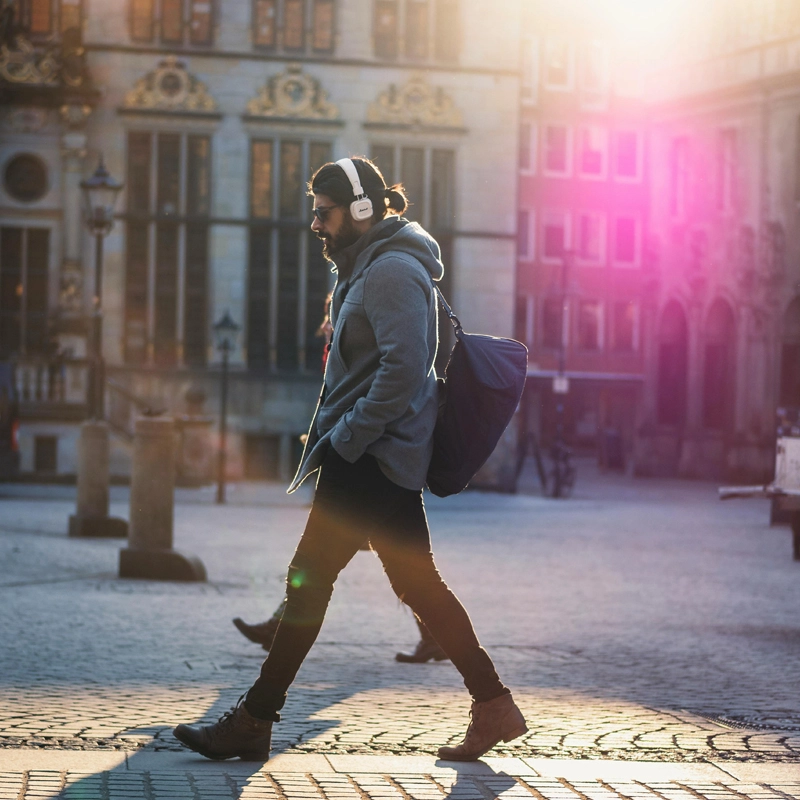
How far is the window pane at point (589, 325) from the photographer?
56.8 meters

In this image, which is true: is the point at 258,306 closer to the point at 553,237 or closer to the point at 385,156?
the point at 385,156

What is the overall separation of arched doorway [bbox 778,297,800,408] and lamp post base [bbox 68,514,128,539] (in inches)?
911

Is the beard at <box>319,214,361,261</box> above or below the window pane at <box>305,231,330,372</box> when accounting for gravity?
below

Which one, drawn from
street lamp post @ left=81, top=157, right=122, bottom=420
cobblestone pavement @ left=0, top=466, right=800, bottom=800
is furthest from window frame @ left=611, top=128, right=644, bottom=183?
street lamp post @ left=81, top=157, right=122, bottom=420

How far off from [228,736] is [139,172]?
1075 inches

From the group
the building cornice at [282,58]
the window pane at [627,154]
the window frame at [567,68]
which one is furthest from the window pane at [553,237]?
the building cornice at [282,58]

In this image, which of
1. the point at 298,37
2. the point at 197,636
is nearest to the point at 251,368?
the point at 298,37

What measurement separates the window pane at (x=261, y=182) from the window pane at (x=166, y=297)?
1.64m

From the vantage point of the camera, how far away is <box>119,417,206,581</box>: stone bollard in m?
11.6

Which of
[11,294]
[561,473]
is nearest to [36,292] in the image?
[11,294]

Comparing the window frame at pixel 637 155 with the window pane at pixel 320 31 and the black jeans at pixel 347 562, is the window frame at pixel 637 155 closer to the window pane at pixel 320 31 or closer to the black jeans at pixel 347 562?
the window pane at pixel 320 31

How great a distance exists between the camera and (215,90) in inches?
1241

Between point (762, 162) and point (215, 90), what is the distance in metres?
13.1

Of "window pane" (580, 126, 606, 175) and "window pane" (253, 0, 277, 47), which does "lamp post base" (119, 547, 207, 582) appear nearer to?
"window pane" (253, 0, 277, 47)
